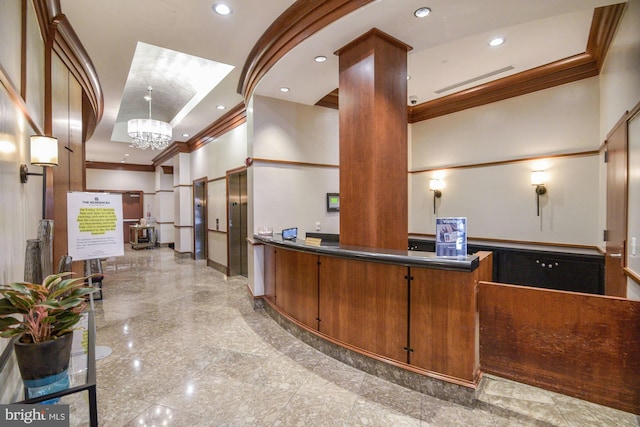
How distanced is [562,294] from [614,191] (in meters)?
1.94

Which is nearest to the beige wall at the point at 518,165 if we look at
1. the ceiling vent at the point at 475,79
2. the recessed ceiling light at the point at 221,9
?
the ceiling vent at the point at 475,79

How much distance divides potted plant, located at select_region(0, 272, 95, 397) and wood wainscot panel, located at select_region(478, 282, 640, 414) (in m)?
2.61

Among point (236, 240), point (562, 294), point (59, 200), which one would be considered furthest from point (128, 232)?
point (562, 294)

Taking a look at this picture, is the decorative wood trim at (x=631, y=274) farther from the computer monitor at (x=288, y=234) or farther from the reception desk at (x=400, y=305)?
the computer monitor at (x=288, y=234)

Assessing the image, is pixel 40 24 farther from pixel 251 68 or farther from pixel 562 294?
pixel 562 294

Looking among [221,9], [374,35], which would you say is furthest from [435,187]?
[221,9]

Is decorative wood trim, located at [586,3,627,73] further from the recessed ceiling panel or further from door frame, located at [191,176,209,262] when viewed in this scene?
door frame, located at [191,176,209,262]

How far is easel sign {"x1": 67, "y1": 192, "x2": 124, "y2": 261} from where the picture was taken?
11.0 feet

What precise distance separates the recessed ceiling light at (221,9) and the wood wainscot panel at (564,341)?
3.63 metres

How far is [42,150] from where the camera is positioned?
2.47m

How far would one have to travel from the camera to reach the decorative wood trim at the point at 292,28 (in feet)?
9.30


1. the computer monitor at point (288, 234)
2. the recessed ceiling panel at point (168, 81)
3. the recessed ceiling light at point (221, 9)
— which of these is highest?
the recessed ceiling panel at point (168, 81)

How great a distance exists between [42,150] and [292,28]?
261 cm

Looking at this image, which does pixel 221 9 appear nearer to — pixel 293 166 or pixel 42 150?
pixel 42 150
